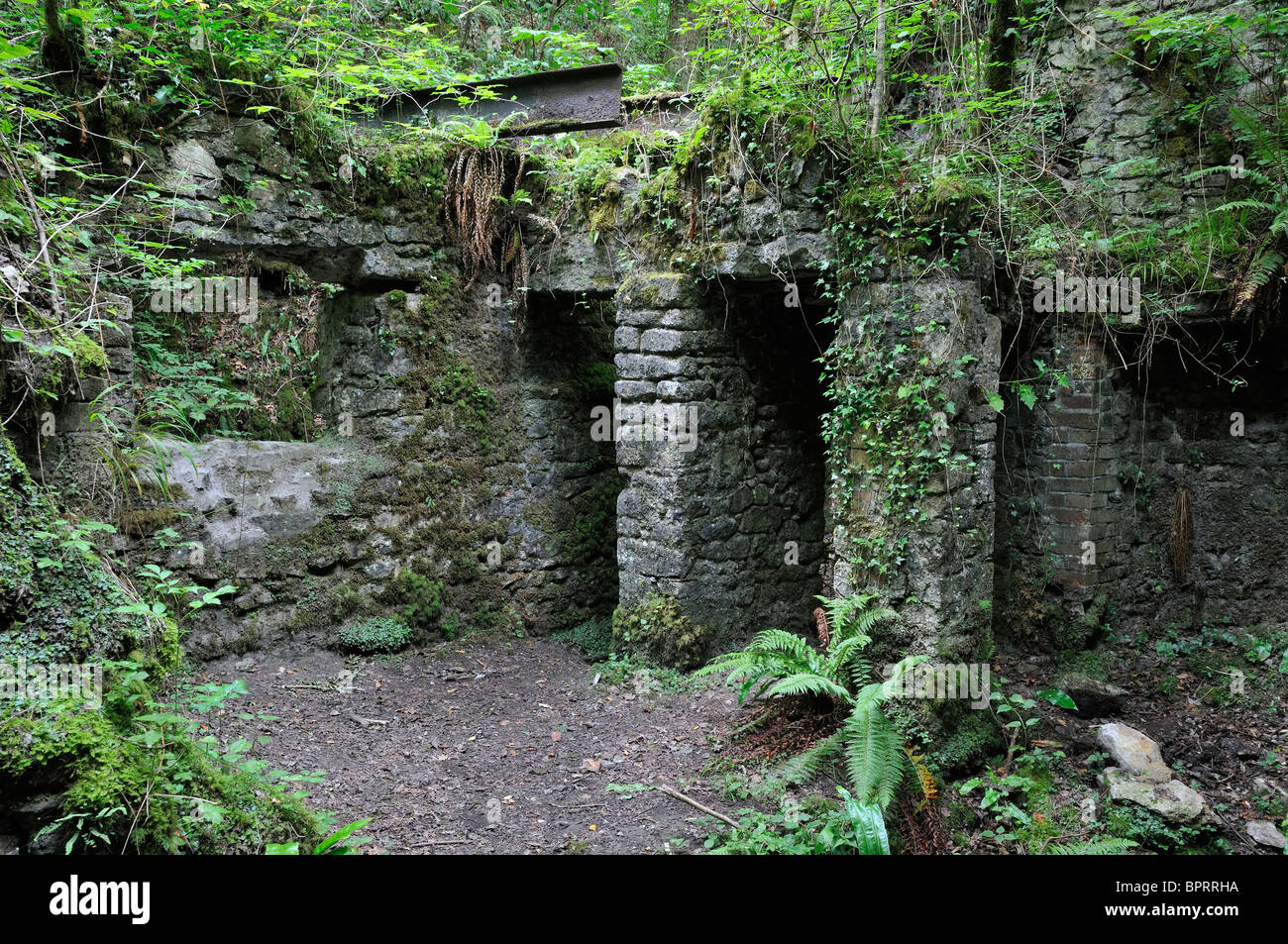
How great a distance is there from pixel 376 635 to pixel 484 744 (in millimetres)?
1320

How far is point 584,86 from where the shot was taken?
5.96 metres

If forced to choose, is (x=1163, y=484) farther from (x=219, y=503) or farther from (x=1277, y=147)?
(x=219, y=503)

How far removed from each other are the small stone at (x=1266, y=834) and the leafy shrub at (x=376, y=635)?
5.13 m

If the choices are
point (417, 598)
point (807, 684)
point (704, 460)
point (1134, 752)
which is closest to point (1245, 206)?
point (1134, 752)

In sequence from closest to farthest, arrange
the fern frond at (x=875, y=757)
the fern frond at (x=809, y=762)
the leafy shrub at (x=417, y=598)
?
the fern frond at (x=875, y=757), the fern frond at (x=809, y=762), the leafy shrub at (x=417, y=598)

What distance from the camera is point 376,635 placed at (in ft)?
18.4

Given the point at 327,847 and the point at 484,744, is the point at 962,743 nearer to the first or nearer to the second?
the point at 484,744

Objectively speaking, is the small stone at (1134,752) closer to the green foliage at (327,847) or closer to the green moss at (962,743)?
the green moss at (962,743)

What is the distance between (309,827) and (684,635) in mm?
3021

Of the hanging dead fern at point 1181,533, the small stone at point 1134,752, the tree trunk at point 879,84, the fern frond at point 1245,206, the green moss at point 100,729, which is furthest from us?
the hanging dead fern at point 1181,533

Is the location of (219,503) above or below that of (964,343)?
below

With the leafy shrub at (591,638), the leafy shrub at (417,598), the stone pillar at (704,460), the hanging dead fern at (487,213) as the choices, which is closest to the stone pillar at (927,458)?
the stone pillar at (704,460)

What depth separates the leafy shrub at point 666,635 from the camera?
5551mm
